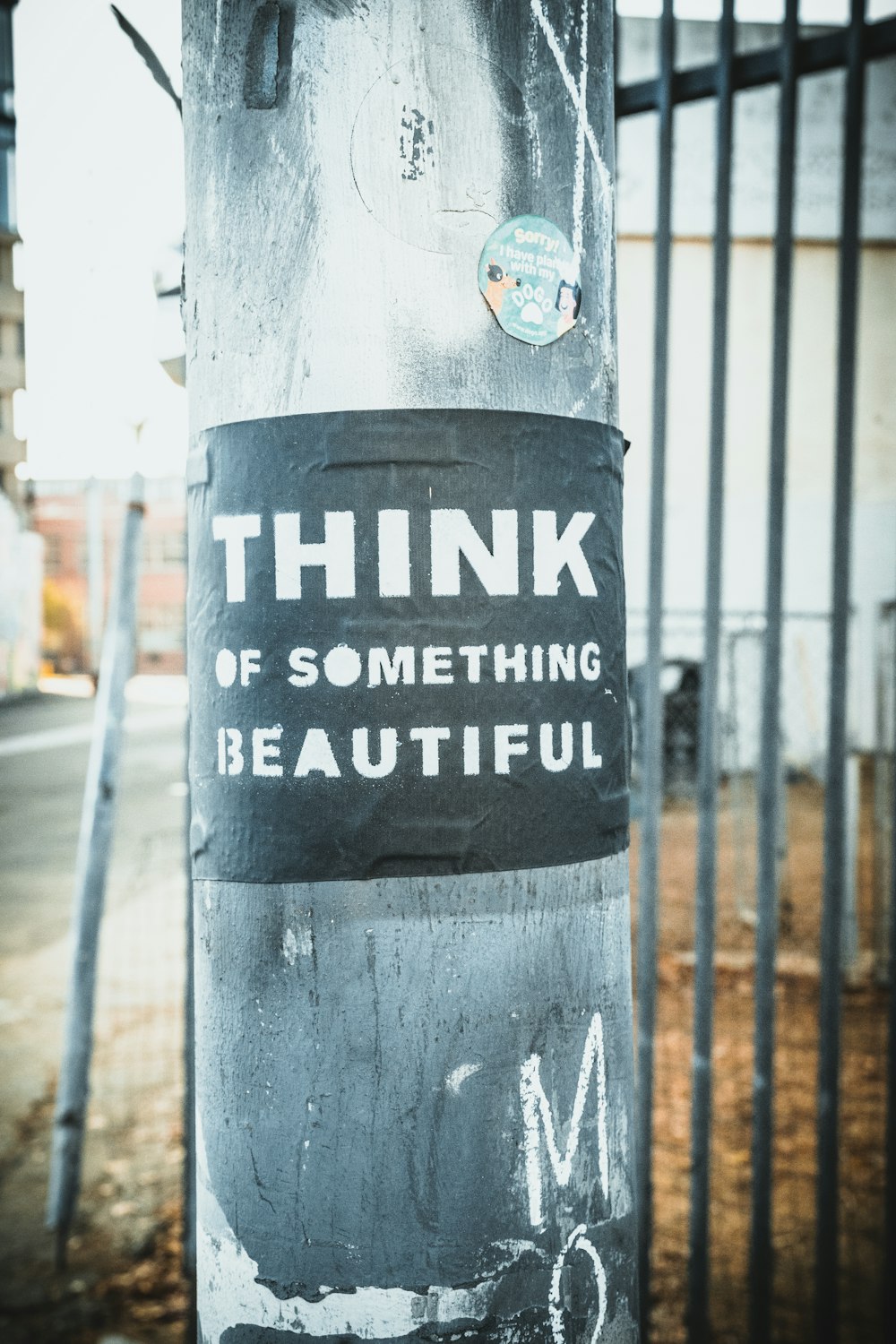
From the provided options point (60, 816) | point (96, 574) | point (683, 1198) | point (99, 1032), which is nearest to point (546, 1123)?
point (683, 1198)

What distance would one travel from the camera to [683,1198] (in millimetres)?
3805

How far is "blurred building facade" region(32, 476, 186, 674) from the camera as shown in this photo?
42809 millimetres

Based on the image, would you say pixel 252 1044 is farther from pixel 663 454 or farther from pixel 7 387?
pixel 7 387

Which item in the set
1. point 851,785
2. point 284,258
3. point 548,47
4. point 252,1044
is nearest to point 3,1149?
point 252,1044

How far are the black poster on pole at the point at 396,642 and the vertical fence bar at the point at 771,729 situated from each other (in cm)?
130

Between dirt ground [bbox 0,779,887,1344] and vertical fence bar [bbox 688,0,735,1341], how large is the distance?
2.19 ft

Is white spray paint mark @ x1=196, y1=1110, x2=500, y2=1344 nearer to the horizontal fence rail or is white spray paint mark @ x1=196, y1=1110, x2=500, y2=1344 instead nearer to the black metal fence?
the black metal fence

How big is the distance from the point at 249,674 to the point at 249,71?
70 cm

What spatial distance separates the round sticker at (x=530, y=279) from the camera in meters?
1.21

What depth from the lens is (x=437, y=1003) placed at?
46.5 inches

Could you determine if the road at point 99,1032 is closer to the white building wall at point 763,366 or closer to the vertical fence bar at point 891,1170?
the vertical fence bar at point 891,1170

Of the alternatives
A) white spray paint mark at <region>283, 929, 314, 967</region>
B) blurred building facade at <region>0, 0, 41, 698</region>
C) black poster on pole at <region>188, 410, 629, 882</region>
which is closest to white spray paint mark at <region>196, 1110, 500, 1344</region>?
white spray paint mark at <region>283, 929, 314, 967</region>

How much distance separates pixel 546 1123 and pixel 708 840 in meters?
1.48

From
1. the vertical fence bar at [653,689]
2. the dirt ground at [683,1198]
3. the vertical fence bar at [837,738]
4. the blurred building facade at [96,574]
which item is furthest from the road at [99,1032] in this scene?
the blurred building facade at [96,574]
